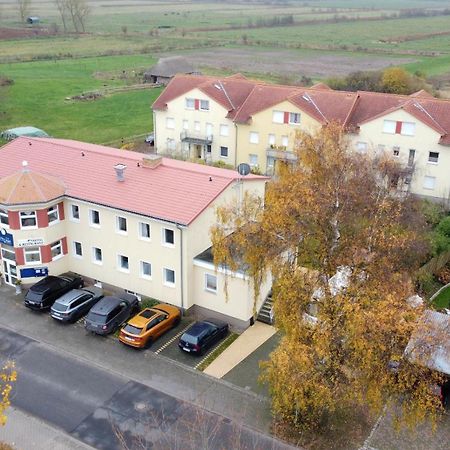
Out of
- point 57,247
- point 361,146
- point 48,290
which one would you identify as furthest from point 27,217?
point 361,146

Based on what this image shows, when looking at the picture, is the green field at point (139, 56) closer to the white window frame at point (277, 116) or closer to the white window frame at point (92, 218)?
the white window frame at point (277, 116)

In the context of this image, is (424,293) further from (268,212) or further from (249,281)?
(268,212)

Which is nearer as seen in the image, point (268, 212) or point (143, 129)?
point (268, 212)

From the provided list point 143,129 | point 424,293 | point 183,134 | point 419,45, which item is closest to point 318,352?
point 424,293

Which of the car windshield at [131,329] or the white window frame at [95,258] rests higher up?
the white window frame at [95,258]

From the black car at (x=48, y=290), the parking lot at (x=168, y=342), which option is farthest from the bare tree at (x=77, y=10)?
the parking lot at (x=168, y=342)

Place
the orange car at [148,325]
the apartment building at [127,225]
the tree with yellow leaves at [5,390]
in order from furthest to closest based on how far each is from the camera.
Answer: the apartment building at [127,225]
the orange car at [148,325]
the tree with yellow leaves at [5,390]
